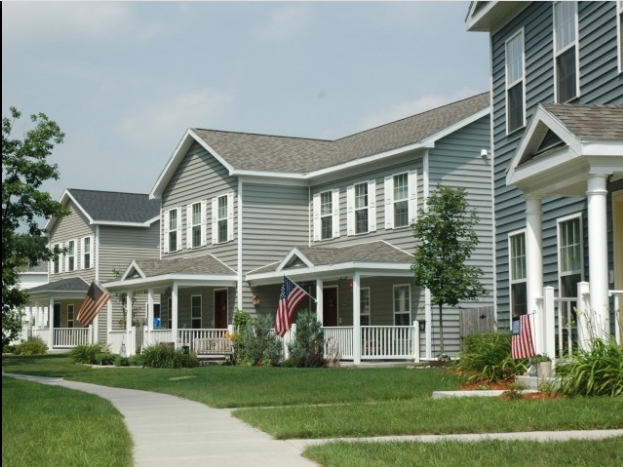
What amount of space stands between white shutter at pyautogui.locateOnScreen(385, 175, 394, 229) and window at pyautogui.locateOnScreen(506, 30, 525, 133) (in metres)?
9.17

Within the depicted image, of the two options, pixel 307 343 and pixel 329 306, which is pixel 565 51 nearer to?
pixel 307 343

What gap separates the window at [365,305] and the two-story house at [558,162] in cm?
991

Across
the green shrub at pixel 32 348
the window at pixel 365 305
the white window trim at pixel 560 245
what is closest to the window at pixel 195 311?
the window at pixel 365 305

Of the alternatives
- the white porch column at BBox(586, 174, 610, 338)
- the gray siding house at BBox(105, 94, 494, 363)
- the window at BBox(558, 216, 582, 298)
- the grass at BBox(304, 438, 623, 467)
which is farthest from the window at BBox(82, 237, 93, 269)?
the grass at BBox(304, 438, 623, 467)

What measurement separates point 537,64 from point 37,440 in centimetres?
1194

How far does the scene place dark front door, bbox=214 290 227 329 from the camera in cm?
3400

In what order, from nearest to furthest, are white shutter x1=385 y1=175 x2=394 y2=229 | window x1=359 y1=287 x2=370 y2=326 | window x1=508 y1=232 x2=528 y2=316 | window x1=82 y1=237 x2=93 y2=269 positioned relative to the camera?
window x1=508 y1=232 x2=528 y2=316 → white shutter x1=385 y1=175 x2=394 y2=229 → window x1=359 y1=287 x2=370 y2=326 → window x1=82 y1=237 x2=93 y2=269

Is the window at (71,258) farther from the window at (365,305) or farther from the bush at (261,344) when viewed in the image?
the window at (365,305)

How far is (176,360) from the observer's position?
93.6 ft

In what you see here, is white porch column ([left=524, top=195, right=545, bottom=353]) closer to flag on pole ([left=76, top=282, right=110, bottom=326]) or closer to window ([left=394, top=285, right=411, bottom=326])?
window ([left=394, top=285, right=411, bottom=326])

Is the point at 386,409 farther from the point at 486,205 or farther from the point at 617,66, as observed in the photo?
the point at 486,205

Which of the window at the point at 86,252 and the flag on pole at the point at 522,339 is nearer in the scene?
the flag on pole at the point at 522,339

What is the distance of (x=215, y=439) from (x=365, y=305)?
19.8 meters

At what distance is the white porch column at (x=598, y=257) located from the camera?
13.1 meters
